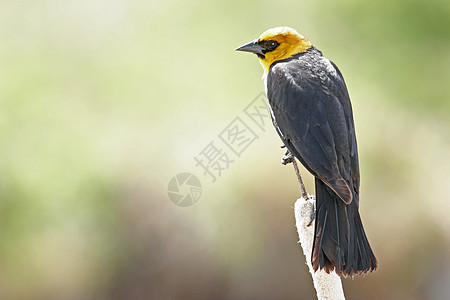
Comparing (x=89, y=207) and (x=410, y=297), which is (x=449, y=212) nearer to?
(x=410, y=297)

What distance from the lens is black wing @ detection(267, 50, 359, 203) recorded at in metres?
2.13

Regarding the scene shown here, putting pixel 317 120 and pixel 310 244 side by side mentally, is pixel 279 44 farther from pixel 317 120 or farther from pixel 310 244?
pixel 310 244

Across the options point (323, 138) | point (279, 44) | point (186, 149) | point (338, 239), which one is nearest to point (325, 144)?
point (323, 138)

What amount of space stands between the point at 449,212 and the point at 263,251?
1196mm

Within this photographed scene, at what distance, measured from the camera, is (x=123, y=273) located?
3.72m

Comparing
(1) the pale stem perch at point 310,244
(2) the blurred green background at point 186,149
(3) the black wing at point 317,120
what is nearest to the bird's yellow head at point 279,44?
(3) the black wing at point 317,120

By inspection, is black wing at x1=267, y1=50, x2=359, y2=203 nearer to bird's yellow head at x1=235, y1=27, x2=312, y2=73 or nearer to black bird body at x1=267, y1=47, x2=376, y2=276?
black bird body at x1=267, y1=47, x2=376, y2=276

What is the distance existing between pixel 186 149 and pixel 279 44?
167 centimetres

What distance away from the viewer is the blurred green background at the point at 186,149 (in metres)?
3.71

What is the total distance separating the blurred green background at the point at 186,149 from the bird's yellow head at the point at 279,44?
4.74 ft

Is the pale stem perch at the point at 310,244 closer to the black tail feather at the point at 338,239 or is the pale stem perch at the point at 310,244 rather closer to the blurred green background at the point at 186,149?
the black tail feather at the point at 338,239

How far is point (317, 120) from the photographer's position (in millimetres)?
2184

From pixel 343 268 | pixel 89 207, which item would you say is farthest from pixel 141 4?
pixel 343 268

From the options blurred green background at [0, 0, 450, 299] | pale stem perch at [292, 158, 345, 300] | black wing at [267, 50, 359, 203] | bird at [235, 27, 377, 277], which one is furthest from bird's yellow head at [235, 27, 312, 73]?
blurred green background at [0, 0, 450, 299]
